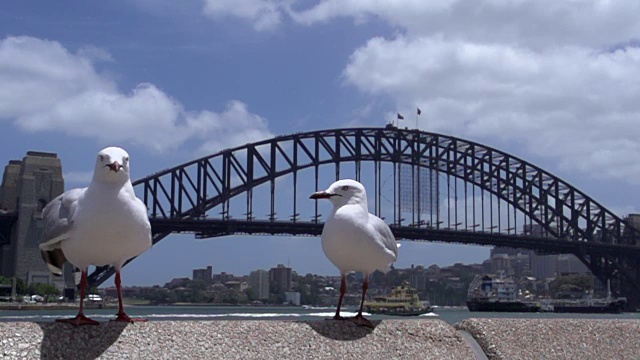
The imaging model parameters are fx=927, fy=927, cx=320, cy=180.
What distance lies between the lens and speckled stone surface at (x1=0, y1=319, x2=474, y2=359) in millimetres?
5160

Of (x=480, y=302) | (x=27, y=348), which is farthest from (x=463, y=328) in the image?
(x=480, y=302)

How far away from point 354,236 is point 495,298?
217 feet

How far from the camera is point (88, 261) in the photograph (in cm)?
546

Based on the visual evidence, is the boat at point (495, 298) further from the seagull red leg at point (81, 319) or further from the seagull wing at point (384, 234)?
the seagull red leg at point (81, 319)

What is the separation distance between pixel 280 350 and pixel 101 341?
3.70ft

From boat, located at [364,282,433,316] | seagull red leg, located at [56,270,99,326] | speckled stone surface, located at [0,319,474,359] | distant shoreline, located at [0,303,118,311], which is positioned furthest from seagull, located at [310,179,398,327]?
boat, located at [364,282,433,316]

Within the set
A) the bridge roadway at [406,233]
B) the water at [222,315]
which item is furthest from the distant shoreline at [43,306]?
the bridge roadway at [406,233]

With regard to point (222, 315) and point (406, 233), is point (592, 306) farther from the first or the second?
point (222, 315)

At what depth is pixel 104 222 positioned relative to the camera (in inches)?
209

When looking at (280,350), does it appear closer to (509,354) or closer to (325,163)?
(509,354)

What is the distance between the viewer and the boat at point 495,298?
223ft

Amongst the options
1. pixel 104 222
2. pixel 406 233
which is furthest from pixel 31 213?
pixel 104 222

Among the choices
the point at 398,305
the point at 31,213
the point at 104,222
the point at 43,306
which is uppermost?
the point at 31,213

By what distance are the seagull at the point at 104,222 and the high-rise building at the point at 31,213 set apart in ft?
168
